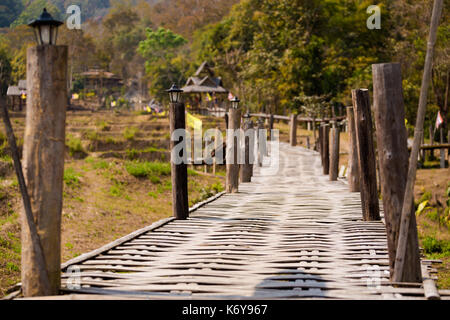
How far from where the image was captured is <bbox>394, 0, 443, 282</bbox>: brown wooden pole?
13.3 ft

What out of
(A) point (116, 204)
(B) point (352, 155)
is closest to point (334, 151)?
(B) point (352, 155)

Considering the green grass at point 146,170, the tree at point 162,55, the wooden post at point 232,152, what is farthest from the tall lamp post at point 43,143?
the tree at point 162,55

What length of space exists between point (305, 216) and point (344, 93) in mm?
25572

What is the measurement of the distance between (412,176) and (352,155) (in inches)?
214

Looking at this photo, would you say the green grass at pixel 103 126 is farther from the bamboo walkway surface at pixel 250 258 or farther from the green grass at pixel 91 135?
the bamboo walkway surface at pixel 250 258

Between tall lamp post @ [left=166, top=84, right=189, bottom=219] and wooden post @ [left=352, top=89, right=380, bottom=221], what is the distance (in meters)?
2.04

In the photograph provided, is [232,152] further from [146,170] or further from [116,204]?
[146,170]

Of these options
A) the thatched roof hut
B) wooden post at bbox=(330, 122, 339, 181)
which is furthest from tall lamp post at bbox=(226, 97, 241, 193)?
the thatched roof hut

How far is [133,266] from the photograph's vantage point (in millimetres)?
5008

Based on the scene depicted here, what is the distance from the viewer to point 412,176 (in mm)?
4125

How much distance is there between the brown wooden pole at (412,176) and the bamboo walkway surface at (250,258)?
16 centimetres

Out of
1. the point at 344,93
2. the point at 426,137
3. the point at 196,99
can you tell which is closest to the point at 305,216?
the point at 426,137

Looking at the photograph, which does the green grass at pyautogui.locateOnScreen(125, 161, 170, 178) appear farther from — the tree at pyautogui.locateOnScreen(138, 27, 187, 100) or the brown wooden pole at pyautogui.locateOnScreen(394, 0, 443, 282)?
the tree at pyautogui.locateOnScreen(138, 27, 187, 100)

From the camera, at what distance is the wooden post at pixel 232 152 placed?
10336 millimetres
